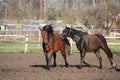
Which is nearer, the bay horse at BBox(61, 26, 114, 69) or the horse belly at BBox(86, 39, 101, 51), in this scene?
the bay horse at BBox(61, 26, 114, 69)

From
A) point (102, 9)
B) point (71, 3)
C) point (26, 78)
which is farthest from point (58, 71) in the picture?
point (71, 3)

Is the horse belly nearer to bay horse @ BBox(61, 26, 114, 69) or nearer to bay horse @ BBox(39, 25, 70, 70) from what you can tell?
bay horse @ BBox(61, 26, 114, 69)

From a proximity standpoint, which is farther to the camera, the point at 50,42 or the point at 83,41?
the point at 83,41

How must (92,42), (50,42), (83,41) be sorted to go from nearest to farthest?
(50,42) < (83,41) < (92,42)

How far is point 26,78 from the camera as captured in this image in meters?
10.3

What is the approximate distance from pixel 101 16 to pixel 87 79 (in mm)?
51237

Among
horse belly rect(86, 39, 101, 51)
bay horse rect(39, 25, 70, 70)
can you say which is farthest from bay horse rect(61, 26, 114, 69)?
bay horse rect(39, 25, 70, 70)

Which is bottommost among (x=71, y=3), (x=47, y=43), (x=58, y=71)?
(x=58, y=71)

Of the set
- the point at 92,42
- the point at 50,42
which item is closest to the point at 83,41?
the point at 92,42

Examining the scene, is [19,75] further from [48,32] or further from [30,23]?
[30,23]

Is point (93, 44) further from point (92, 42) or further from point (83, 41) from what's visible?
point (83, 41)

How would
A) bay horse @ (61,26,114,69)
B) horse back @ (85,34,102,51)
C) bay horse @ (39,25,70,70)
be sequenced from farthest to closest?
1. horse back @ (85,34,102,51)
2. bay horse @ (61,26,114,69)
3. bay horse @ (39,25,70,70)

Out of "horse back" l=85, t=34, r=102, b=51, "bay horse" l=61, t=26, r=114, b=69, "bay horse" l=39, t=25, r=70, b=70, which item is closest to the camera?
"bay horse" l=39, t=25, r=70, b=70

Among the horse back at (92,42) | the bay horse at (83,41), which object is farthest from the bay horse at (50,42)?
the horse back at (92,42)
